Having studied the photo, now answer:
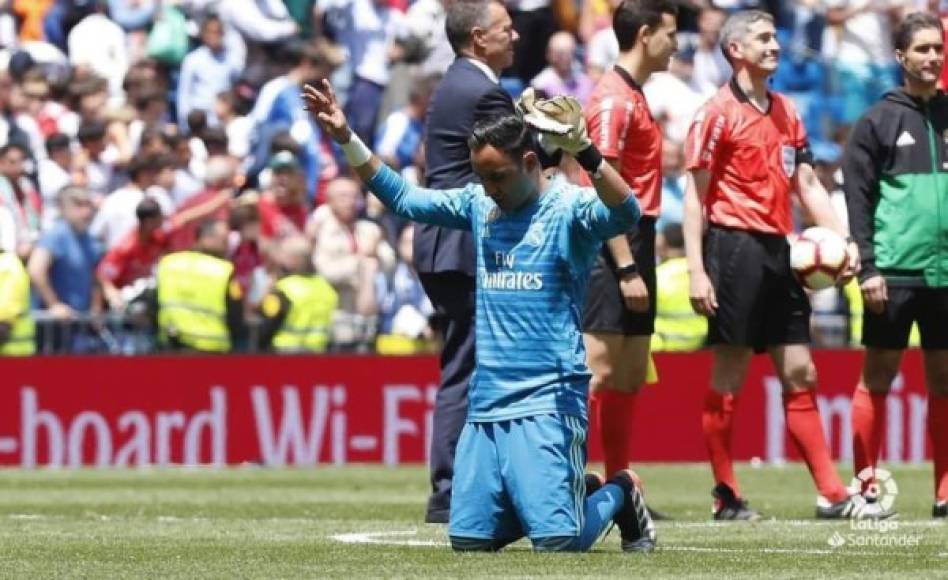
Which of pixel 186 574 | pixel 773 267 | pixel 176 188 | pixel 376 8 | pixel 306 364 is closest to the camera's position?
pixel 186 574

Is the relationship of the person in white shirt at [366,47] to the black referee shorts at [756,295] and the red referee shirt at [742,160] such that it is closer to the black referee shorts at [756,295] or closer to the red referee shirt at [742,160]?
the red referee shirt at [742,160]

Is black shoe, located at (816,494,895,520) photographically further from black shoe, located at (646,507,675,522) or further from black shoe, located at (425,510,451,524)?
black shoe, located at (425,510,451,524)

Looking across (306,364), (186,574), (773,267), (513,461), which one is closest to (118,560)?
(186,574)

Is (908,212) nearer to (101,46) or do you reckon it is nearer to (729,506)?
(729,506)

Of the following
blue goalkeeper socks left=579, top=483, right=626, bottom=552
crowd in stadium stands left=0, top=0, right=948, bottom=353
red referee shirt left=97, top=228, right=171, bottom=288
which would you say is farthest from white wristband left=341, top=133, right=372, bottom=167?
red referee shirt left=97, top=228, right=171, bottom=288

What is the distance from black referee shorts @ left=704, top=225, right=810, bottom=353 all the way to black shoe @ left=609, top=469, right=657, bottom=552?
8.70 ft

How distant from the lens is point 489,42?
458 inches

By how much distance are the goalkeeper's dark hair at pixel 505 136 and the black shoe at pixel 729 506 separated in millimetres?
3178

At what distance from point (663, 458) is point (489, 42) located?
796 centimetres

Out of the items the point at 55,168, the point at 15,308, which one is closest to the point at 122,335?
the point at 15,308

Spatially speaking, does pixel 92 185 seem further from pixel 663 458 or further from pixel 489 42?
pixel 489 42

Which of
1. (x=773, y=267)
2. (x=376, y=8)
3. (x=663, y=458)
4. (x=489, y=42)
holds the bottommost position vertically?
(x=663, y=458)

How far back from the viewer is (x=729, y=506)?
12258mm

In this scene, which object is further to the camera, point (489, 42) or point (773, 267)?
point (773, 267)
